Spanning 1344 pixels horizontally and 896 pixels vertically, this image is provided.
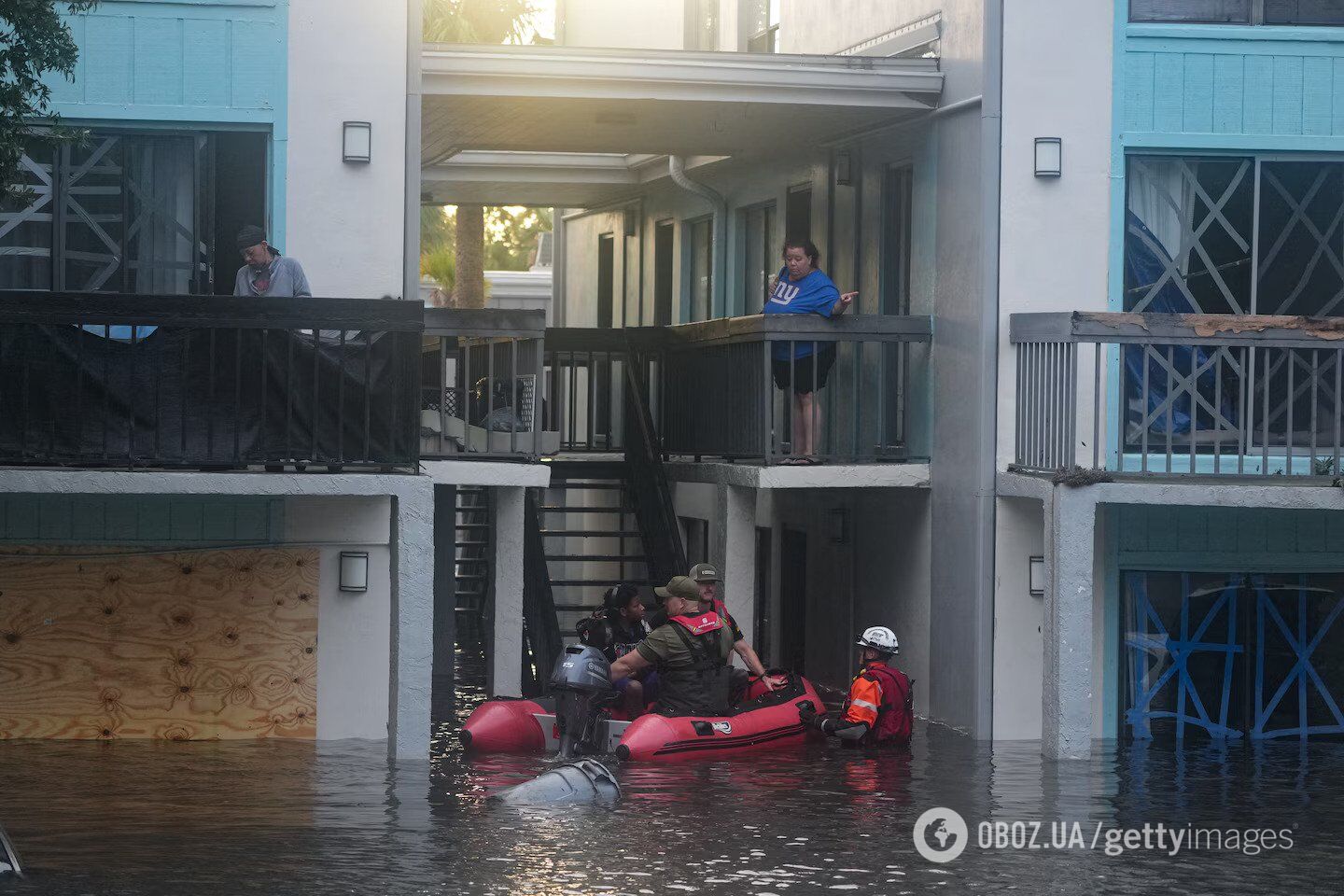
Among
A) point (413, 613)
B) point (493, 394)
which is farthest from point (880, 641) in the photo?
point (493, 394)

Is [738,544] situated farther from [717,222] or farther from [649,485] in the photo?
[717,222]

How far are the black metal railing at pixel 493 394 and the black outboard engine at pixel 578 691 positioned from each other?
6.74ft

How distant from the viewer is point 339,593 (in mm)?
15469

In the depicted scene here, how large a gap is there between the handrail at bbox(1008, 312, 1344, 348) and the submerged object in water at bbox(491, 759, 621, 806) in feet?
15.9

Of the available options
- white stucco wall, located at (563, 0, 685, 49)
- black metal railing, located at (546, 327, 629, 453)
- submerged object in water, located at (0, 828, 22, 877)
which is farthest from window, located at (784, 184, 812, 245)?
submerged object in water, located at (0, 828, 22, 877)

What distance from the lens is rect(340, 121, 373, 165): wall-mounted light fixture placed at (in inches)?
603

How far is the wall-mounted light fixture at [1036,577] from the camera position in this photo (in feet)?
52.9

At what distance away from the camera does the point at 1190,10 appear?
16328 millimetres

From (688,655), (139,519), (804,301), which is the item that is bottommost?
(688,655)

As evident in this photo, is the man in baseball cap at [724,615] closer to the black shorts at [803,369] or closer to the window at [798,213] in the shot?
the black shorts at [803,369]

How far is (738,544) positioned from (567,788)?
16.8 ft

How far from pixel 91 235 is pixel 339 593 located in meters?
3.21

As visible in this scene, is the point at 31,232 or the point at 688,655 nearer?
the point at 31,232

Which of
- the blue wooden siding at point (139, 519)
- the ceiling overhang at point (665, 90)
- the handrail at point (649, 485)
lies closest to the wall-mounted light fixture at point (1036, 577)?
the handrail at point (649, 485)
